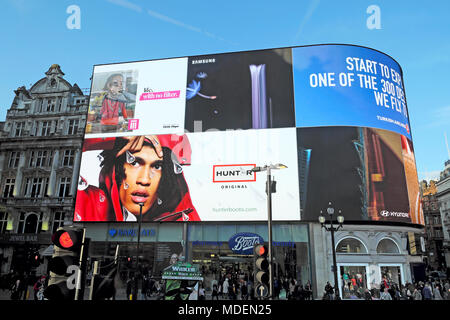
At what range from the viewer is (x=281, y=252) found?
102 ft

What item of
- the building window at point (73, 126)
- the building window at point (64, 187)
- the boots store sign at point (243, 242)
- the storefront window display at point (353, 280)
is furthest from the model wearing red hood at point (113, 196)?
the storefront window display at point (353, 280)

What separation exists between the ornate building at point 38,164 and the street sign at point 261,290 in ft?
112

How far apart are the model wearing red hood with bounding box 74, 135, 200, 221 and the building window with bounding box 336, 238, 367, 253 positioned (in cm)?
1438

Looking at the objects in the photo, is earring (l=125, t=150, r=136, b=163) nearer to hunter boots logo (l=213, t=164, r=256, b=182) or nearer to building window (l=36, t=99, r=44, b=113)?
hunter boots logo (l=213, t=164, r=256, b=182)

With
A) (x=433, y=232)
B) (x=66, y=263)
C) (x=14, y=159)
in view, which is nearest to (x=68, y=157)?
(x=14, y=159)

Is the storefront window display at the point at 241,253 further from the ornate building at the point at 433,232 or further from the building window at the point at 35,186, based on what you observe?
the ornate building at the point at 433,232

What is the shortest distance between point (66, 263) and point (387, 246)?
1337 inches

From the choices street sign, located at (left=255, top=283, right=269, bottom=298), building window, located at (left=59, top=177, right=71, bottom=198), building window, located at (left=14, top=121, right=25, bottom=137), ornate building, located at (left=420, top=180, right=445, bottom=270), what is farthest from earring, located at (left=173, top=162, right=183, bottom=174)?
ornate building, located at (left=420, top=180, right=445, bottom=270)

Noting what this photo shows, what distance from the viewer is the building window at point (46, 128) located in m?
41.5

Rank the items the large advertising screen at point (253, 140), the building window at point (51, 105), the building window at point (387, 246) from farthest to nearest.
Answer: the building window at point (51, 105), the building window at point (387, 246), the large advertising screen at point (253, 140)

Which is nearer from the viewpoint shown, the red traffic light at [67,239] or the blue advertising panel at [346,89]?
the red traffic light at [67,239]

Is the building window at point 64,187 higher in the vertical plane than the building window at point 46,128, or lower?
lower

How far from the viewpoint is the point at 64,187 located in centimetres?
3881

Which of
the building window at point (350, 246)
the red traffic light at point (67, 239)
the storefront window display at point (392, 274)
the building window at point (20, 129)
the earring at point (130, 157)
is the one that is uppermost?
the building window at point (20, 129)
